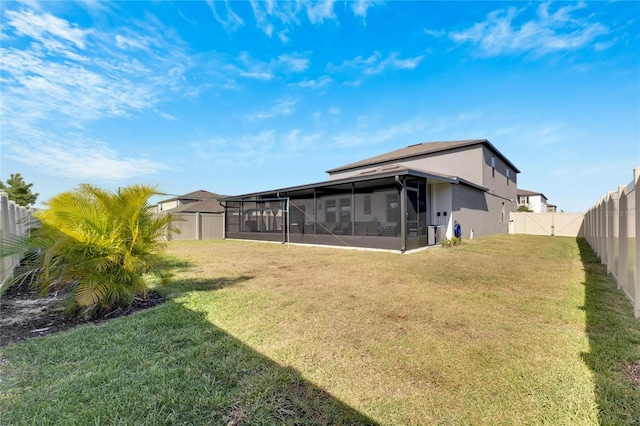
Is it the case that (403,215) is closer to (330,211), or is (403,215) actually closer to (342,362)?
(330,211)

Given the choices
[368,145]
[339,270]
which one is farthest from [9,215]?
[368,145]

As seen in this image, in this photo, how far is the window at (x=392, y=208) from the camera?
10716 millimetres

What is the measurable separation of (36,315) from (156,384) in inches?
130

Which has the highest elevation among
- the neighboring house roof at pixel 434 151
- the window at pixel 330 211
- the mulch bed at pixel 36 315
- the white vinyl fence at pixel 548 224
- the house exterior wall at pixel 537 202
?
the neighboring house roof at pixel 434 151

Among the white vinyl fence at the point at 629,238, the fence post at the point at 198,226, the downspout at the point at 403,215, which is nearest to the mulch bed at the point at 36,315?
the white vinyl fence at the point at 629,238

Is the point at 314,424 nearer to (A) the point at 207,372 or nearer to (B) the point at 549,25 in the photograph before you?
(A) the point at 207,372

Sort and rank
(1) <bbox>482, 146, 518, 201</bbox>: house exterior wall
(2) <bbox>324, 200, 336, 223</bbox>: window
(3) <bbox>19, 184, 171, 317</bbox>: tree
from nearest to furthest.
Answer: (3) <bbox>19, 184, 171, 317</bbox>: tree
(2) <bbox>324, 200, 336, 223</bbox>: window
(1) <bbox>482, 146, 518, 201</bbox>: house exterior wall

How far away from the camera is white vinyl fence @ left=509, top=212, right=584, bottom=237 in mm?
18859

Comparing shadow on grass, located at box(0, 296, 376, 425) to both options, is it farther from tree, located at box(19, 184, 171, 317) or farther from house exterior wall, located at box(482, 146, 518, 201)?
house exterior wall, located at box(482, 146, 518, 201)

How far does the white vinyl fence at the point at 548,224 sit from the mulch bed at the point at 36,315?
961 inches

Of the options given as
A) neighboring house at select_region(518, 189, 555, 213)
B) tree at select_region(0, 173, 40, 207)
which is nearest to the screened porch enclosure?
tree at select_region(0, 173, 40, 207)

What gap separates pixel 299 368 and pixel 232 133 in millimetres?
14245

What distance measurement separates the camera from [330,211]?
46.2ft

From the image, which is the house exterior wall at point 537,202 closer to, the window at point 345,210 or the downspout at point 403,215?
the window at point 345,210
